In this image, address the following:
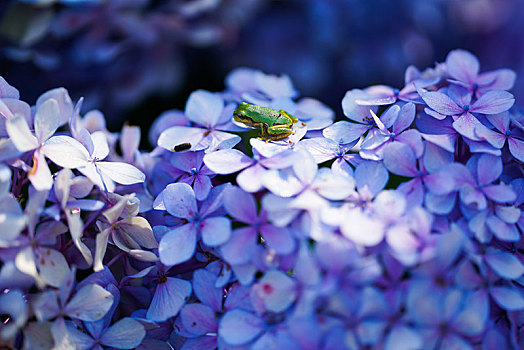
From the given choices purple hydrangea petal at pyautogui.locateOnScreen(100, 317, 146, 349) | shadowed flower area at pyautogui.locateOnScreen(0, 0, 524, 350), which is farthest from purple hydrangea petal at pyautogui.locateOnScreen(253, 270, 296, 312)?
purple hydrangea petal at pyautogui.locateOnScreen(100, 317, 146, 349)

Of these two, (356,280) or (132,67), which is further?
(132,67)

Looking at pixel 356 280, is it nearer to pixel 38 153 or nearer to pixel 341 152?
pixel 341 152

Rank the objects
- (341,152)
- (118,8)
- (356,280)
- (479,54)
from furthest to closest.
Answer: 1. (479,54)
2. (118,8)
3. (341,152)
4. (356,280)

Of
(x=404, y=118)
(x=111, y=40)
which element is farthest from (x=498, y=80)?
(x=111, y=40)

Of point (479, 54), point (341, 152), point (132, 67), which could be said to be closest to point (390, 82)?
point (479, 54)

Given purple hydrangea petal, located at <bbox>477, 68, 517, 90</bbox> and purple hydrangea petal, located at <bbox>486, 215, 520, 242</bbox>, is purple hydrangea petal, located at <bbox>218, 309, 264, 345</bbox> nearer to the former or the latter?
purple hydrangea petal, located at <bbox>486, 215, 520, 242</bbox>

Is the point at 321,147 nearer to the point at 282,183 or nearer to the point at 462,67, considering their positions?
the point at 282,183

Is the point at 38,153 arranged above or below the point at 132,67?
above
